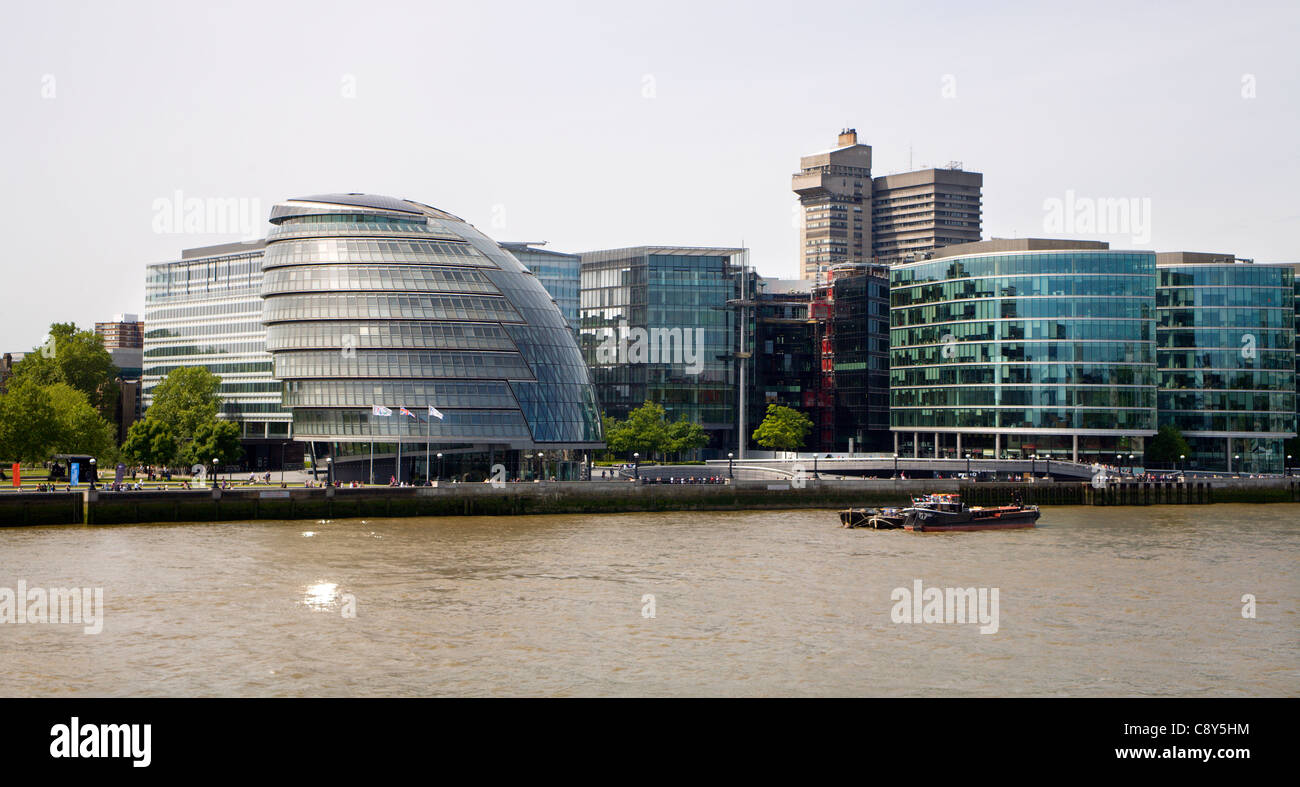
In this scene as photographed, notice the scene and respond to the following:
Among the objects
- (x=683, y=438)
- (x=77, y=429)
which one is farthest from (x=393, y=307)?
(x=683, y=438)

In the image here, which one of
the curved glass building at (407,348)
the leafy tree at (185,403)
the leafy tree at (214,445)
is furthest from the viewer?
the leafy tree at (185,403)

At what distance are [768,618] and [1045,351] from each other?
95.1 meters

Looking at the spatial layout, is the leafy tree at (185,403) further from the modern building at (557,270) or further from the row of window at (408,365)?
the modern building at (557,270)

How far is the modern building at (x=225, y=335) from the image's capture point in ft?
406

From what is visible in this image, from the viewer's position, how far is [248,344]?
5007 inches

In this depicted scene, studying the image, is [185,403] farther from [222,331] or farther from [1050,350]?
[1050,350]

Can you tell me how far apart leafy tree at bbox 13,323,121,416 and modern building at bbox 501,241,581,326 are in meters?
52.8

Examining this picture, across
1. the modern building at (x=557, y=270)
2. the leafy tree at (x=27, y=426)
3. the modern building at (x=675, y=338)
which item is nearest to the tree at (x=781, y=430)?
the modern building at (x=675, y=338)

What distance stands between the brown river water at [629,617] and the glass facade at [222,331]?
5899 centimetres

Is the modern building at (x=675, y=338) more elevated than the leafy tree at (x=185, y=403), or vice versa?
the modern building at (x=675, y=338)

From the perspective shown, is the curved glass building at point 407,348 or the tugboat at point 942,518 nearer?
the tugboat at point 942,518

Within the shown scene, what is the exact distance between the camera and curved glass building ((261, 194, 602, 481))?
90875 millimetres

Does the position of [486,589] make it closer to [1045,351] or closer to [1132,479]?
[1132,479]
